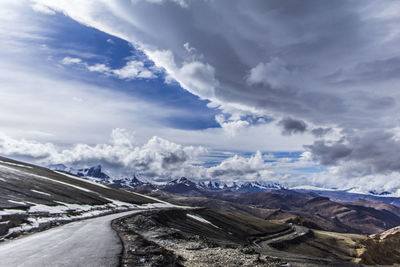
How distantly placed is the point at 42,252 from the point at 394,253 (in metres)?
144

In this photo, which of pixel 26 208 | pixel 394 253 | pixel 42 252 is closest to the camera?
pixel 42 252

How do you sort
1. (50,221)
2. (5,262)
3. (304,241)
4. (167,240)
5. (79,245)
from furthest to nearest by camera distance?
(304,241), (50,221), (167,240), (79,245), (5,262)

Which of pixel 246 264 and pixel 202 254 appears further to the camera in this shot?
pixel 202 254

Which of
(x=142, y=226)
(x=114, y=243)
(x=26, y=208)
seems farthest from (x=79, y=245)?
(x=26, y=208)

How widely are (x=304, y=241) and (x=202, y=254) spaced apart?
12307 cm

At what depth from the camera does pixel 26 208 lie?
46.2m

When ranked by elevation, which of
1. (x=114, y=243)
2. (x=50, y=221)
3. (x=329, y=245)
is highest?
(x=114, y=243)

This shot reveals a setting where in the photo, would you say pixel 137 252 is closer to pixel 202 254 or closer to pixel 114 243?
pixel 114 243

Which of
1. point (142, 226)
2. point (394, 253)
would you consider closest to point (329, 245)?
point (394, 253)

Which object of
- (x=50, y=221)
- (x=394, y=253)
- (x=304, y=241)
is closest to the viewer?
(x=50, y=221)

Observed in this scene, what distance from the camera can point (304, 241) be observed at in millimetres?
125938

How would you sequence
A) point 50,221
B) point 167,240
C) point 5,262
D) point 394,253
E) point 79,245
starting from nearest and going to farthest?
point 5,262 < point 79,245 < point 167,240 < point 50,221 < point 394,253

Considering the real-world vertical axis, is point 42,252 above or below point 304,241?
above

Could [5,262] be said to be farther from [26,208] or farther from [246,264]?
[26,208]
